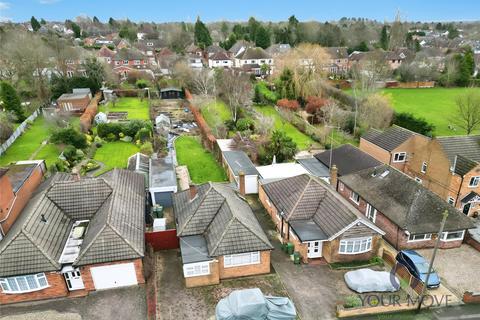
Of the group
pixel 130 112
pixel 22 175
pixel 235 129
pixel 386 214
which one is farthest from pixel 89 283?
pixel 130 112

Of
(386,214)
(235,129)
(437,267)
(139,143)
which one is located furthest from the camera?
(235,129)

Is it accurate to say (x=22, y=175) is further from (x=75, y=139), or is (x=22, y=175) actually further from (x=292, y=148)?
(x=292, y=148)

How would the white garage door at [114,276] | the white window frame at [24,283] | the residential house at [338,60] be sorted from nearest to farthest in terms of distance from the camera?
the white window frame at [24,283], the white garage door at [114,276], the residential house at [338,60]

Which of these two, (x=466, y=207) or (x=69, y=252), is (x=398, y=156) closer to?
(x=466, y=207)

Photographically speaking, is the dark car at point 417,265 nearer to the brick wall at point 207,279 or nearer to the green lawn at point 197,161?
the brick wall at point 207,279

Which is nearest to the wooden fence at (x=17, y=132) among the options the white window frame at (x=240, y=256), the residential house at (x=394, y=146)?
the white window frame at (x=240, y=256)

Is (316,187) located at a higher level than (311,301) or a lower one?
higher

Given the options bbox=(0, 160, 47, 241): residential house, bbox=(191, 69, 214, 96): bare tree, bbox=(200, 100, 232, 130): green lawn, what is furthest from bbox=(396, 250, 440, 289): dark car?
bbox=(191, 69, 214, 96): bare tree
